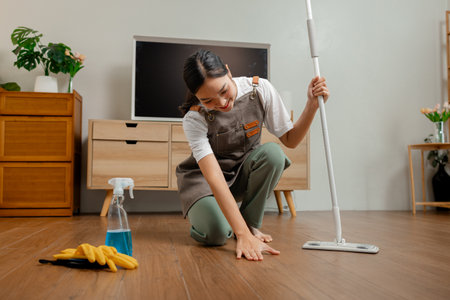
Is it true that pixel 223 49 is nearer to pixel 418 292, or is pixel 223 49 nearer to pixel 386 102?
pixel 386 102

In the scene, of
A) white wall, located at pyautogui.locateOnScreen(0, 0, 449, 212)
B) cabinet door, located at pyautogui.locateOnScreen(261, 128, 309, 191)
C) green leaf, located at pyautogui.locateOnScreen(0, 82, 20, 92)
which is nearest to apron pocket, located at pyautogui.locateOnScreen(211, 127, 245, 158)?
cabinet door, located at pyautogui.locateOnScreen(261, 128, 309, 191)

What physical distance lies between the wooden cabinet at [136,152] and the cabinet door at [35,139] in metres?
0.18

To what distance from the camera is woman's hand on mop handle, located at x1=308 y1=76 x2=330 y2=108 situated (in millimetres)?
1374

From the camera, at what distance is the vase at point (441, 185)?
3408mm

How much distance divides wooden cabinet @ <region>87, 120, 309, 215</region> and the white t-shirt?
1.33 m

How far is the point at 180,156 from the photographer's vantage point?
2830mm

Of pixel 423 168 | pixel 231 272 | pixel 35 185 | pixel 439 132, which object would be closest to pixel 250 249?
pixel 231 272

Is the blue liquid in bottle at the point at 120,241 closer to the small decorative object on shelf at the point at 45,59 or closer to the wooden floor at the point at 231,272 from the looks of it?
the wooden floor at the point at 231,272

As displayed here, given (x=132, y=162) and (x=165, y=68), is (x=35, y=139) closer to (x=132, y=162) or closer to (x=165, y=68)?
(x=132, y=162)

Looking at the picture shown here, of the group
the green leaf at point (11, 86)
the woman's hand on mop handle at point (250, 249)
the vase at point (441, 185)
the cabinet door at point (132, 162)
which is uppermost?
the green leaf at point (11, 86)

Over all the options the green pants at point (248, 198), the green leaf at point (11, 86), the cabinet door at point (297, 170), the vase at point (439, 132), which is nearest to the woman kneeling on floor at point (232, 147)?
the green pants at point (248, 198)

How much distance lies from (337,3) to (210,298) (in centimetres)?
333

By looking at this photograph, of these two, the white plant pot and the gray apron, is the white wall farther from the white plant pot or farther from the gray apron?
the gray apron

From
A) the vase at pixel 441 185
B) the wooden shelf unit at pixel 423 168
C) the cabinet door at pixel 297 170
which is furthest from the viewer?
the vase at pixel 441 185
